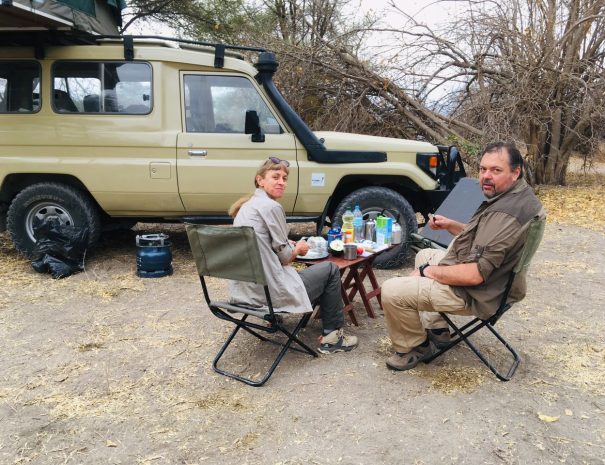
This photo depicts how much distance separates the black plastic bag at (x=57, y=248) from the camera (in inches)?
198

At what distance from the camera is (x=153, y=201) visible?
5.16m

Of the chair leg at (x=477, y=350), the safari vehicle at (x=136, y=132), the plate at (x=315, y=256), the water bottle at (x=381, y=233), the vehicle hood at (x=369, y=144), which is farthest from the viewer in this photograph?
the vehicle hood at (x=369, y=144)

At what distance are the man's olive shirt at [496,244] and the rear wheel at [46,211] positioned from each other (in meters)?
3.71

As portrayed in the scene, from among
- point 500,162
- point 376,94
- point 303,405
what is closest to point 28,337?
point 303,405

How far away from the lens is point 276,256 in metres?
3.16

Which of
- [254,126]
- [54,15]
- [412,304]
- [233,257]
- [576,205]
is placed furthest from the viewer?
[576,205]

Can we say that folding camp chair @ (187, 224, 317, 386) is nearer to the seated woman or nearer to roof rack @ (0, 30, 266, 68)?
the seated woman

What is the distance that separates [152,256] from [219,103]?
1643 millimetres

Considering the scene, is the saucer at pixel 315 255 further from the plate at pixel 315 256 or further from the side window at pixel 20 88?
the side window at pixel 20 88

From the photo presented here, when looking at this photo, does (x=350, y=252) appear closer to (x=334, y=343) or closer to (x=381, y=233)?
(x=381, y=233)

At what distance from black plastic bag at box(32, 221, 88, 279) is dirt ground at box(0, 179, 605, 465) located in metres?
0.54

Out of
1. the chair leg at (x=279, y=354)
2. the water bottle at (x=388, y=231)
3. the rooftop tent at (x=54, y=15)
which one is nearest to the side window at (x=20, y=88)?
the rooftop tent at (x=54, y=15)

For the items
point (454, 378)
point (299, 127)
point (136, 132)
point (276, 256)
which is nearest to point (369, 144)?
point (299, 127)

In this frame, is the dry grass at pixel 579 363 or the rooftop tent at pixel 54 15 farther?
the rooftop tent at pixel 54 15
